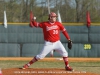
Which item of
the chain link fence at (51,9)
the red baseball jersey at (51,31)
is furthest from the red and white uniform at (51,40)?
the chain link fence at (51,9)

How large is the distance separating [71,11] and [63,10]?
689 mm

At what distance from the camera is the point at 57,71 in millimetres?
10461

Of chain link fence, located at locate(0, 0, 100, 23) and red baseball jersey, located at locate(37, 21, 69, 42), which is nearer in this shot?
red baseball jersey, located at locate(37, 21, 69, 42)

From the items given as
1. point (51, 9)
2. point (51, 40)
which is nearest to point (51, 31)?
point (51, 40)

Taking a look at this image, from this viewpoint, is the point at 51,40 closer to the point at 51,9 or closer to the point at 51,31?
the point at 51,31

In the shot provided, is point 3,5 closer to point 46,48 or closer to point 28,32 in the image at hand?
point 28,32

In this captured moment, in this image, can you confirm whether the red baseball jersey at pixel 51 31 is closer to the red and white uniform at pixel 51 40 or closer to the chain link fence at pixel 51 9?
the red and white uniform at pixel 51 40

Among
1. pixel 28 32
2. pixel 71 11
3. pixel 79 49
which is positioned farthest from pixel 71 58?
pixel 71 11

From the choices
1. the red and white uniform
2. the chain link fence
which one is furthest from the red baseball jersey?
the chain link fence

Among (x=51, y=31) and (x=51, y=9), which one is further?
(x=51, y=9)

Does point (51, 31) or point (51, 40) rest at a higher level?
point (51, 31)

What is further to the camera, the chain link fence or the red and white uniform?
the chain link fence

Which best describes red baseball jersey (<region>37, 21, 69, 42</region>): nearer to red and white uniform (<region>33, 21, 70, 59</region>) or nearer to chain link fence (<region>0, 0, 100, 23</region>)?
red and white uniform (<region>33, 21, 70, 59</region>)

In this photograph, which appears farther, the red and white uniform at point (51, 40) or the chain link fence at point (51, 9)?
the chain link fence at point (51, 9)
